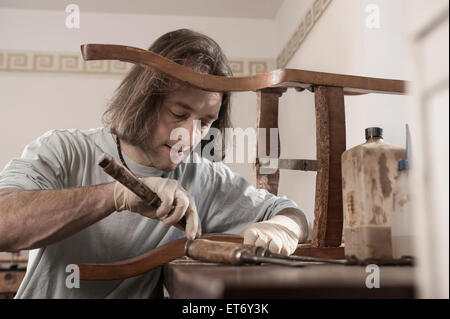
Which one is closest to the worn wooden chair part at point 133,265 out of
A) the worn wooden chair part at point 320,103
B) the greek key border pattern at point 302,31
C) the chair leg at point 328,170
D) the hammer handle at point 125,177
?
the worn wooden chair part at point 320,103

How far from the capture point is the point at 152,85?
5.38 ft

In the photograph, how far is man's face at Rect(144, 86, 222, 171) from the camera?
5.11ft

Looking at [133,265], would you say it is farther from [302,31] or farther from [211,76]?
[302,31]

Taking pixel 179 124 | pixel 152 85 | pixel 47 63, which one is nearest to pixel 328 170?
pixel 179 124

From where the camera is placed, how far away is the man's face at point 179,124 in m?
1.56

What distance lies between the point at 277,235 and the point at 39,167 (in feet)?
2.44

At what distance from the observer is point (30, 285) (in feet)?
4.84

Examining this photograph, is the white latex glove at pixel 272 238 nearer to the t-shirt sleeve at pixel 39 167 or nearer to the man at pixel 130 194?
the man at pixel 130 194

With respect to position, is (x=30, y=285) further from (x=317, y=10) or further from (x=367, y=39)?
(x=317, y=10)

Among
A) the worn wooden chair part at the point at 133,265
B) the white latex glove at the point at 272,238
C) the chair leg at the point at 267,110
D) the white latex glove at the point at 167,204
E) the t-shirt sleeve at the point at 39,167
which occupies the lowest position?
the worn wooden chair part at the point at 133,265

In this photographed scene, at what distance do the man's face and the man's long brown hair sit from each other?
0.04 metres

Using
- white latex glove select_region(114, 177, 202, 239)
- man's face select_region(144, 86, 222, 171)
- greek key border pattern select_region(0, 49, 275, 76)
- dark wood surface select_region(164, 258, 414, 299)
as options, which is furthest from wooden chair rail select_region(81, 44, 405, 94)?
greek key border pattern select_region(0, 49, 275, 76)

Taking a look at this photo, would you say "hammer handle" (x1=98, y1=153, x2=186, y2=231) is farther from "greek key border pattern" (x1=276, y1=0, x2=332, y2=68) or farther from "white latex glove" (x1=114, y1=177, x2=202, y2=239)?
"greek key border pattern" (x1=276, y1=0, x2=332, y2=68)

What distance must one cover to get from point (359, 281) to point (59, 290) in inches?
45.5
